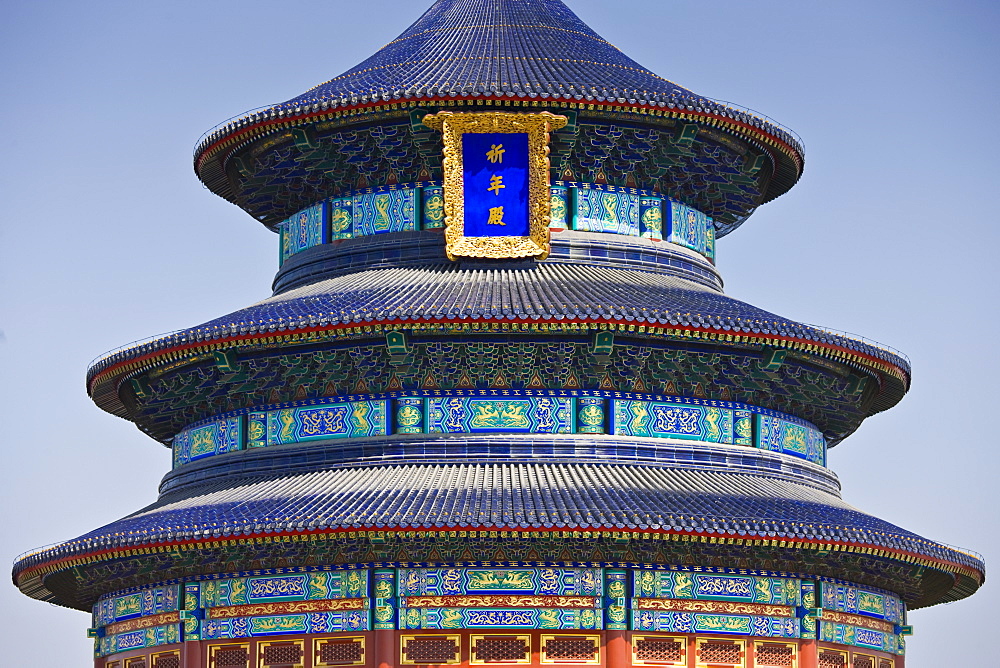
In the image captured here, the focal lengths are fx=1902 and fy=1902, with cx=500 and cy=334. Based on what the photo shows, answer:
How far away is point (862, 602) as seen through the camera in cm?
3578

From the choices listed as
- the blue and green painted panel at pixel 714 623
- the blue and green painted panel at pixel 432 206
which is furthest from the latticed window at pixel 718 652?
the blue and green painted panel at pixel 432 206

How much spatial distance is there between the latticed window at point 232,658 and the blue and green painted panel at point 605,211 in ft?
35.2

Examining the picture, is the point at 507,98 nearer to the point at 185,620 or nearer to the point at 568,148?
the point at 568,148

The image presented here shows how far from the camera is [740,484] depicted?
114ft

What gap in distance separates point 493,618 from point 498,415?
402 centimetres

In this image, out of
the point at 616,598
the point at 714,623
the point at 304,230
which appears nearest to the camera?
the point at 616,598

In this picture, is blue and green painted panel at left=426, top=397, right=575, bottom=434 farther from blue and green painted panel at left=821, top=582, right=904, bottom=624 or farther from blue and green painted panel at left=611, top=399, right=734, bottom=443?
blue and green painted panel at left=821, top=582, right=904, bottom=624

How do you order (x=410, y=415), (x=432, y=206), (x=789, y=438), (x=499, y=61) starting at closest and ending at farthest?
(x=410, y=415), (x=789, y=438), (x=432, y=206), (x=499, y=61)

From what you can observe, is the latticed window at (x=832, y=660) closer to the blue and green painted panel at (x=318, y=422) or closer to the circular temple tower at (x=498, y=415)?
the circular temple tower at (x=498, y=415)

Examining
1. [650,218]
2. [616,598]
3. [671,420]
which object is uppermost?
[650,218]

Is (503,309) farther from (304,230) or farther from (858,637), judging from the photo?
(858,637)

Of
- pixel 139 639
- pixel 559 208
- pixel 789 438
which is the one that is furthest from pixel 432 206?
pixel 139 639

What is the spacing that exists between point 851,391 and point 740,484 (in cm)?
469

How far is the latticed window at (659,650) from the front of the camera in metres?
33.1
